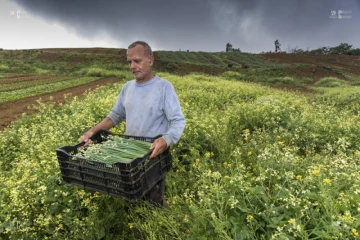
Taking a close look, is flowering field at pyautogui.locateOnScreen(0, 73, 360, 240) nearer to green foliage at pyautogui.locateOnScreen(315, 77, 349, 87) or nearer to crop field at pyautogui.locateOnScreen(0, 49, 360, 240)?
crop field at pyautogui.locateOnScreen(0, 49, 360, 240)

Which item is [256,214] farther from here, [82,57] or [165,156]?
[82,57]

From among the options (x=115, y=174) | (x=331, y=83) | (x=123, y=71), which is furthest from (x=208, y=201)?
(x=123, y=71)

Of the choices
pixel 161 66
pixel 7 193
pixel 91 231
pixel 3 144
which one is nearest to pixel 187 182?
pixel 91 231

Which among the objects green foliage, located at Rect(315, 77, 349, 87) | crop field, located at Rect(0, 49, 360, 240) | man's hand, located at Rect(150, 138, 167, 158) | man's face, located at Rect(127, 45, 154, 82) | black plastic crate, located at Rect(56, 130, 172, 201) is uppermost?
man's face, located at Rect(127, 45, 154, 82)

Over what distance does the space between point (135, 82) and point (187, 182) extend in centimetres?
179

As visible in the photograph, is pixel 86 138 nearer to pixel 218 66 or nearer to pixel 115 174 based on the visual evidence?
pixel 115 174

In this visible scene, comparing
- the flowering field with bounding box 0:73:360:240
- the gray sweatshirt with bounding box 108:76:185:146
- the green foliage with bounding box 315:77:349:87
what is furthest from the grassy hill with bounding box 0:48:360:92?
the gray sweatshirt with bounding box 108:76:185:146

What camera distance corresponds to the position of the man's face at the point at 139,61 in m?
3.03

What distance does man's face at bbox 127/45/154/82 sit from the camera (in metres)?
3.03

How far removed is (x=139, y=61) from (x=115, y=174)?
4.20 ft

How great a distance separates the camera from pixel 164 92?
3.12 metres

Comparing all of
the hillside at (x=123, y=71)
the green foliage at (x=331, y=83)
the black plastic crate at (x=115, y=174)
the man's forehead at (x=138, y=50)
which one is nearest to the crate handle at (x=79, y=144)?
the black plastic crate at (x=115, y=174)

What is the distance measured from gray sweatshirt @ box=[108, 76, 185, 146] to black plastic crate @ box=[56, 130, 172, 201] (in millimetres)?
408

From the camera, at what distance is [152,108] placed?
3143 mm
